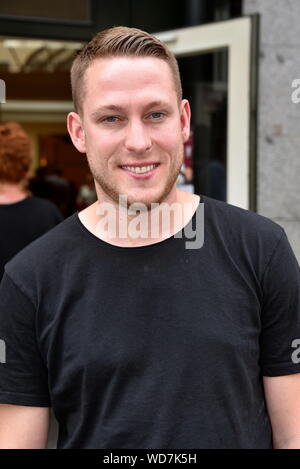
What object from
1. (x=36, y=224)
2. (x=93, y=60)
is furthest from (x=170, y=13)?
(x=93, y=60)

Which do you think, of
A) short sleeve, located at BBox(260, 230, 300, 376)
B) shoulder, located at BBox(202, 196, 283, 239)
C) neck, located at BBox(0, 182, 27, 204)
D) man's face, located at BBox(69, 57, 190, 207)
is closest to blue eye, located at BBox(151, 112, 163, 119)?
man's face, located at BBox(69, 57, 190, 207)

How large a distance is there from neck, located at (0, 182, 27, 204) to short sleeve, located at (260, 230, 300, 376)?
2303mm

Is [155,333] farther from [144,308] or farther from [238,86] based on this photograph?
[238,86]

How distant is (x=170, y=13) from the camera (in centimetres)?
450

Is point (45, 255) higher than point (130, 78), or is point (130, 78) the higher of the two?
point (130, 78)

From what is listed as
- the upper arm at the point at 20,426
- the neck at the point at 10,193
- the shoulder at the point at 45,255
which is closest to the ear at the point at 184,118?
the shoulder at the point at 45,255

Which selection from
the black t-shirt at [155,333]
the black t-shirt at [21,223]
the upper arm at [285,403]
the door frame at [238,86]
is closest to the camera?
the black t-shirt at [155,333]

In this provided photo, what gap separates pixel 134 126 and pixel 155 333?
415 millimetres

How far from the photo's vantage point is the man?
1.38 meters

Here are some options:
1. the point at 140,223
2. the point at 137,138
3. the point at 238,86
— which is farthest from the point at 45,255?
the point at 238,86

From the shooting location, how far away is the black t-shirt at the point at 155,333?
1.37 meters

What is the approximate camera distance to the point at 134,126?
1429 mm

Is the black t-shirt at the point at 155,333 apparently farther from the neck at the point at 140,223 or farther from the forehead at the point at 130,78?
the forehead at the point at 130,78

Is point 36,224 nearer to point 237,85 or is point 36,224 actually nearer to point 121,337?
point 237,85
